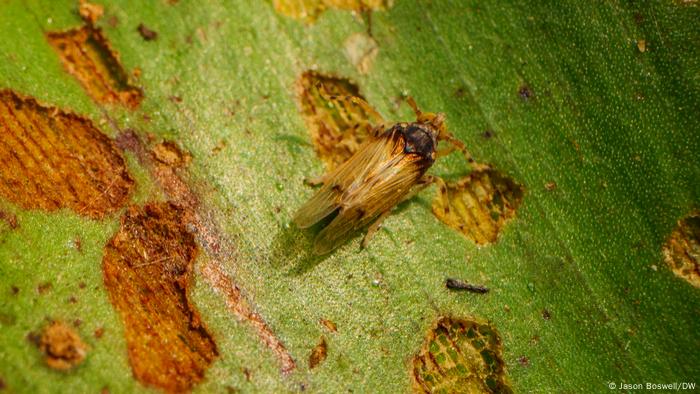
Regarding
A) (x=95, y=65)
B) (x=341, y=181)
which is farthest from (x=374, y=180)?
(x=95, y=65)

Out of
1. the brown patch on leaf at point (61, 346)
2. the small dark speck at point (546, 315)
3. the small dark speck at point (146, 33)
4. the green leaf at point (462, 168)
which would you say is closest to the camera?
the brown patch on leaf at point (61, 346)

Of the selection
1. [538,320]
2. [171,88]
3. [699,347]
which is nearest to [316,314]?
[538,320]

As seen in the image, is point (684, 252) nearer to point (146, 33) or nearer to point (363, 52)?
point (363, 52)

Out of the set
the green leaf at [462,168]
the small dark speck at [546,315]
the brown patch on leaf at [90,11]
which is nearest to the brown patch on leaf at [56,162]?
the green leaf at [462,168]

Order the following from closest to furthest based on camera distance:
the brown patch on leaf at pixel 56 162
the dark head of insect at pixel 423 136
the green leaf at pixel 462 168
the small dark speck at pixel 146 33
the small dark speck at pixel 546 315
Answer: the brown patch on leaf at pixel 56 162 < the green leaf at pixel 462 168 < the small dark speck at pixel 546 315 < the small dark speck at pixel 146 33 < the dark head of insect at pixel 423 136

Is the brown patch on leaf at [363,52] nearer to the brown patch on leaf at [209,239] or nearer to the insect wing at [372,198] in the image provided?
the insect wing at [372,198]

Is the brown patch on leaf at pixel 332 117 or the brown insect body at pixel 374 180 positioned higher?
the brown patch on leaf at pixel 332 117

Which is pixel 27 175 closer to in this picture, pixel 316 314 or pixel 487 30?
pixel 316 314

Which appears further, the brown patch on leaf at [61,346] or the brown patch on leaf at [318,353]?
the brown patch on leaf at [318,353]
